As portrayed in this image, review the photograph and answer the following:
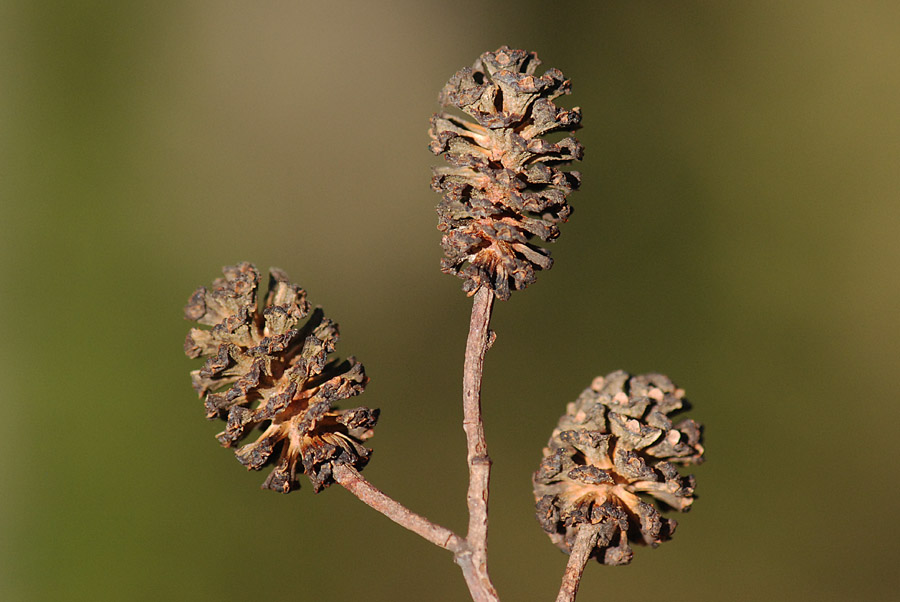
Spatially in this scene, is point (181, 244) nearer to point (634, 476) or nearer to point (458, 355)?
point (458, 355)

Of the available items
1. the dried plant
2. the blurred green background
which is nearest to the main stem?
the dried plant

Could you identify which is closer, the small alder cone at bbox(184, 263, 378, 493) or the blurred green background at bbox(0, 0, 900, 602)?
the small alder cone at bbox(184, 263, 378, 493)

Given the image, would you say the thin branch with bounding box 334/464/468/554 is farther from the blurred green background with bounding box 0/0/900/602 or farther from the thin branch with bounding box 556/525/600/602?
the blurred green background with bounding box 0/0/900/602

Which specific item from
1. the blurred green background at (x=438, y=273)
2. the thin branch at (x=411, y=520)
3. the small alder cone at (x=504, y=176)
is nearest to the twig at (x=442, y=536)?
the thin branch at (x=411, y=520)

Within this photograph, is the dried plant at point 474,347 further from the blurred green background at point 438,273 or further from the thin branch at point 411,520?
the blurred green background at point 438,273

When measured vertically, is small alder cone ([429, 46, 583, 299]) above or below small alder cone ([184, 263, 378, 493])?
above

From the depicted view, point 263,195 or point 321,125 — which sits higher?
point 321,125

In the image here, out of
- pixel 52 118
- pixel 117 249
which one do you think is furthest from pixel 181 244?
pixel 52 118
